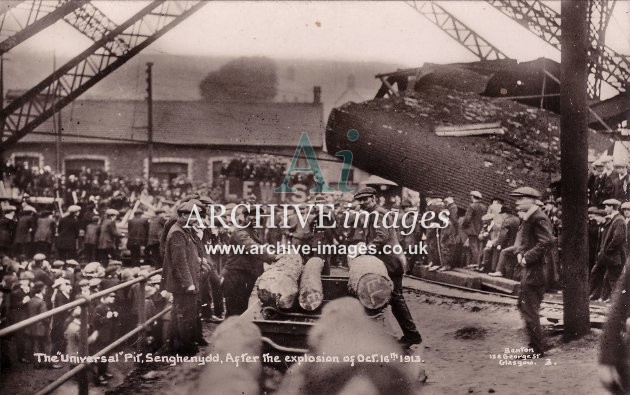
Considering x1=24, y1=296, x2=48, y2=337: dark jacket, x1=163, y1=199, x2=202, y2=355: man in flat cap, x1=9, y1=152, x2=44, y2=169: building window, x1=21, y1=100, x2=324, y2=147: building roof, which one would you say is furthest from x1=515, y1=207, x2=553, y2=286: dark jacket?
x1=9, y1=152, x2=44, y2=169: building window

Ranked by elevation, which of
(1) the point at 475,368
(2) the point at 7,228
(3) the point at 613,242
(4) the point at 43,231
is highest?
(3) the point at 613,242

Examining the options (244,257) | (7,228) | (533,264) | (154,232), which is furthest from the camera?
(154,232)

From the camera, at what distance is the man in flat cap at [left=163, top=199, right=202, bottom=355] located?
527 cm

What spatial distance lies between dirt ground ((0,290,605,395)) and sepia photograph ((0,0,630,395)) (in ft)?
0.08

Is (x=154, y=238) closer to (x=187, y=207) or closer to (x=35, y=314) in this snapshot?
(x=35, y=314)

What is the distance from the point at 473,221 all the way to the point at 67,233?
7.40 metres

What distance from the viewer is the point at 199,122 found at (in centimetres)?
1734

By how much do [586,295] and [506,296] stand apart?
203 cm

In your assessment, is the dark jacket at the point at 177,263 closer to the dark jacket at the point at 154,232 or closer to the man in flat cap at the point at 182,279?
the man in flat cap at the point at 182,279

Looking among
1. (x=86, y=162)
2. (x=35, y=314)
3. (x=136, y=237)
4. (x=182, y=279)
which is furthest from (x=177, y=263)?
(x=86, y=162)

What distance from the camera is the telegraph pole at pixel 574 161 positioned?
5.14 meters

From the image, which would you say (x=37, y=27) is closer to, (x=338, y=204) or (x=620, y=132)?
(x=338, y=204)

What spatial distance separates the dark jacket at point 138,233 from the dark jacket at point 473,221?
5.53 m

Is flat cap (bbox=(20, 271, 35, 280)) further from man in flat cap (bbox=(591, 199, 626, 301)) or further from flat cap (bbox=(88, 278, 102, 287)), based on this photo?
man in flat cap (bbox=(591, 199, 626, 301))
